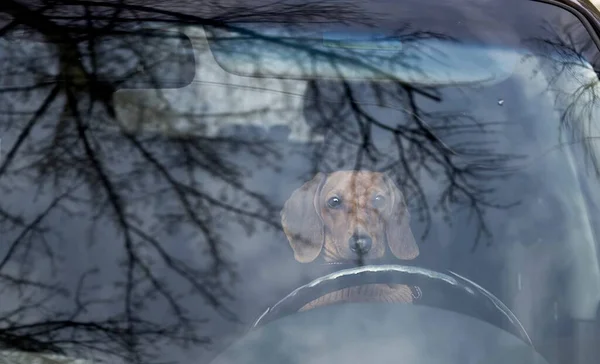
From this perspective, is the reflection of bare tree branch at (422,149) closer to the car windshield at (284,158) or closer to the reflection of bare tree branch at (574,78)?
the car windshield at (284,158)

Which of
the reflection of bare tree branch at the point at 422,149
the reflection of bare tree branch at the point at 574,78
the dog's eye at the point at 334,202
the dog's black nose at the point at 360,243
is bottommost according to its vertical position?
the dog's black nose at the point at 360,243

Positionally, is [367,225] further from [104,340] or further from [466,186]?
Answer: [104,340]

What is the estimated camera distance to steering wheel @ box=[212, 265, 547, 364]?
1.31 m

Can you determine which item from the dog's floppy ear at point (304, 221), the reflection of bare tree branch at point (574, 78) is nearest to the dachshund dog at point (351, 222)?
the dog's floppy ear at point (304, 221)

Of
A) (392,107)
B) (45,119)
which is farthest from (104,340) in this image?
(392,107)

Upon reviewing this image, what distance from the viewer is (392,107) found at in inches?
61.3

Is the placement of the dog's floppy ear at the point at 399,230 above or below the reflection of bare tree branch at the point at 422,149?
below

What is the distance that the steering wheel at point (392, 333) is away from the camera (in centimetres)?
131

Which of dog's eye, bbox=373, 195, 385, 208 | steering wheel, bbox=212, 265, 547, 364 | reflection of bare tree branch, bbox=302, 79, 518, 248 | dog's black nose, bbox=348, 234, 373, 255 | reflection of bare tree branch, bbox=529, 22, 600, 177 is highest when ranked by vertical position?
reflection of bare tree branch, bbox=529, 22, 600, 177

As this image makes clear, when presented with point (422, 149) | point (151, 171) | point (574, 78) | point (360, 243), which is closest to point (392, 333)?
point (360, 243)

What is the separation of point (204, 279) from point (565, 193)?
697 mm

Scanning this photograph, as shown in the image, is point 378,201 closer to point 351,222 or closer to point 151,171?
point 351,222

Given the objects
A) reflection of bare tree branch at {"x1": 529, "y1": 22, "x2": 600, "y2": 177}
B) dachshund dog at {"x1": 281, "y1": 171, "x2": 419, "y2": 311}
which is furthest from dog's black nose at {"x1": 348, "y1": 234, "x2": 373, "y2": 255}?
reflection of bare tree branch at {"x1": 529, "y1": 22, "x2": 600, "y2": 177}

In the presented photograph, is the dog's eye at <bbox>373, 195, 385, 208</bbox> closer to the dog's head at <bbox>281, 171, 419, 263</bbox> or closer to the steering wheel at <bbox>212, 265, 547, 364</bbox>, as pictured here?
the dog's head at <bbox>281, 171, 419, 263</bbox>
